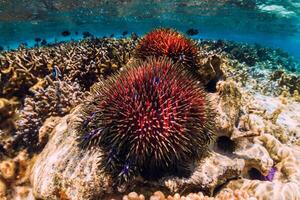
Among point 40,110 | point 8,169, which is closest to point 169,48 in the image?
point 40,110

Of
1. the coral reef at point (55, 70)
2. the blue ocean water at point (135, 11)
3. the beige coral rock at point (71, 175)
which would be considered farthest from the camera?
the blue ocean water at point (135, 11)

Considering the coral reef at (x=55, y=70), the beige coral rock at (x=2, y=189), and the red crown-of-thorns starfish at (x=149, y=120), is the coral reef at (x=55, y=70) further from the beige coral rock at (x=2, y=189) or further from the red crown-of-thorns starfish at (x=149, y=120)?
the red crown-of-thorns starfish at (x=149, y=120)

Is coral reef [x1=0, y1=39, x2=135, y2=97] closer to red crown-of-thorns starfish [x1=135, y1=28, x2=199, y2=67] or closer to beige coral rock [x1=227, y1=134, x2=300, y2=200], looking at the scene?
red crown-of-thorns starfish [x1=135, y1=28, x2=199, y2=67]

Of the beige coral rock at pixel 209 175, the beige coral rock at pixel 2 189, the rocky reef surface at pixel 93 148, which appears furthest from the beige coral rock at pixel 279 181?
the beige coral rock at pixel 2 189

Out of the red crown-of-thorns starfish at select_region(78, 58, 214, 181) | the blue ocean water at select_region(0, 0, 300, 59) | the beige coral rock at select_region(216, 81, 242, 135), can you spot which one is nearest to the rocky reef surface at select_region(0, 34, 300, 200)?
the beige coral rock at select_region(216, 81, 242, 135)

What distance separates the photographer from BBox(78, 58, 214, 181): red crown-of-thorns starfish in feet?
10.2

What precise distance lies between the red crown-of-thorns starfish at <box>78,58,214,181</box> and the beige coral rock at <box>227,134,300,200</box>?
88 centimetres

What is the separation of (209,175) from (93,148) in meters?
1.57

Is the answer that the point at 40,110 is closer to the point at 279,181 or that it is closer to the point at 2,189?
the point at 2,189

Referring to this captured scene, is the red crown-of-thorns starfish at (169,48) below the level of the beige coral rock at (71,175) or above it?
above

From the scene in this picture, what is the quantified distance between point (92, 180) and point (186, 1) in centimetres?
3122

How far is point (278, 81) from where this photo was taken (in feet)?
45.1

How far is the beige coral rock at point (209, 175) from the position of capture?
356cm

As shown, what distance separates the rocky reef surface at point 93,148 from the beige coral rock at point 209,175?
0.01 metres
